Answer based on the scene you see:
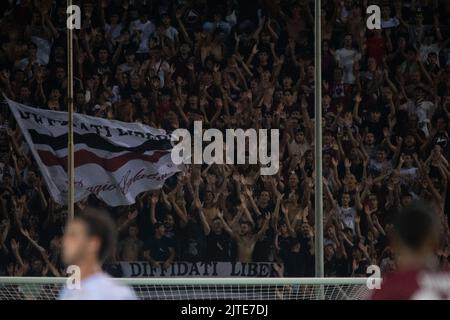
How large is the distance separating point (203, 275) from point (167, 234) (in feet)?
1.80

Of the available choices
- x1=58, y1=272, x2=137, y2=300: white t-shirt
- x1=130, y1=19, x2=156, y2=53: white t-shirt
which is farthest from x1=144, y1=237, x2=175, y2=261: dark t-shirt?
x1=58, y1=272, x2=137, y2=300: white t-shirt

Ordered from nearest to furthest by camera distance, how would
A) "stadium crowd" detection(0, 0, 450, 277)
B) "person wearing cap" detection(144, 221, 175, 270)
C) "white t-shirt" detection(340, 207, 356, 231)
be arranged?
1. "person wearing cap" detection(144, 221, 175, 270)
2. "stadium crowd" detection(0, 0, 450, 277)
3. "white t-shirt" detection(340, 207, 356, 231)

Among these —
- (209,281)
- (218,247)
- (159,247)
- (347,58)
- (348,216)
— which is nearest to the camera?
(209,281)

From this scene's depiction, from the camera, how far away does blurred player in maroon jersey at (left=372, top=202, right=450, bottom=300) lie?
10.6 ft

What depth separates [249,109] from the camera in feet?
33.4

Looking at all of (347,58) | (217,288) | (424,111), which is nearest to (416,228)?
(217,288)

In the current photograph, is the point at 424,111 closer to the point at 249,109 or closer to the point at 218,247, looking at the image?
the point at 249,109

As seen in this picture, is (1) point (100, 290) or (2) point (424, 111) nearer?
(1) point (100, 290)

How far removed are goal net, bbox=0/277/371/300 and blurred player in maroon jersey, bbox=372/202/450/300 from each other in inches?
89.3

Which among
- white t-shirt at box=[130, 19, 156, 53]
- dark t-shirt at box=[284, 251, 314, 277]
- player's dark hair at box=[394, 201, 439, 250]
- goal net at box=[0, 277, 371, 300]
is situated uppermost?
white t-shirt at box=[130, 19, 156, 53]

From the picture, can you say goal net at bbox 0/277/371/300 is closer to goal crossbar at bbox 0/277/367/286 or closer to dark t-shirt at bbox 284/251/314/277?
goal crossbar at bbox 0/277/367/286

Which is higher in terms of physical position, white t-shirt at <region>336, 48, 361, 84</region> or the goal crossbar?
white t-shirt at <region>336, 48, 361, 84</region>

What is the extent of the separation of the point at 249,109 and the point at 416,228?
698 centimetres
